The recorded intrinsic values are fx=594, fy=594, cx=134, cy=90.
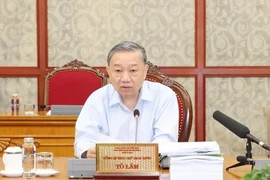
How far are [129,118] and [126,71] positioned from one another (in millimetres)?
251

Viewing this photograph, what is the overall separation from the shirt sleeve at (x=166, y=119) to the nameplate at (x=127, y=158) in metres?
0.69

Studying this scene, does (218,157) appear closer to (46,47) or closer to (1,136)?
(1,136)

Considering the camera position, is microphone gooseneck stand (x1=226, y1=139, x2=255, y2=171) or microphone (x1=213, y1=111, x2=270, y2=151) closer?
microphone (x1=213, y1=111, x2=270, y2=151)

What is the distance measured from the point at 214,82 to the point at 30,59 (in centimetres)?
170

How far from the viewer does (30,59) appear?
5.45 metres

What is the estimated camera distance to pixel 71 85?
486 cm

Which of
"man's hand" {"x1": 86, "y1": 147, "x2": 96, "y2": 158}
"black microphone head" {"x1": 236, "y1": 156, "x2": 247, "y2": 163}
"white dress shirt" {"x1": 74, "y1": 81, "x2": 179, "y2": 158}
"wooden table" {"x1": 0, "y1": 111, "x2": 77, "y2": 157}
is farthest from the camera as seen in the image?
"wooden table" {"x1": 0, "y1": 111, "x2": 77, "y2": 157}

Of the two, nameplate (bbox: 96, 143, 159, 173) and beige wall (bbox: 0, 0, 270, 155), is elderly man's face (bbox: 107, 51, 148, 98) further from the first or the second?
beige wall (bbox: 0, 0, 270, 155)

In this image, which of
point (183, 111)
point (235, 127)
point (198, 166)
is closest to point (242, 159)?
point (235, 127)

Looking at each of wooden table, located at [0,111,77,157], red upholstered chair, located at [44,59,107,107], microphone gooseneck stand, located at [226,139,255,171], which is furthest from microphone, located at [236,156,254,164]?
red upholstered chair, located at [44,59,107,107]

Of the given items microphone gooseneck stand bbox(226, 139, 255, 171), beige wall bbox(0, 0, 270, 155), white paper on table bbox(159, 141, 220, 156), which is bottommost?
microphone gooseneck stand bbox(226, 139, 255, 171)

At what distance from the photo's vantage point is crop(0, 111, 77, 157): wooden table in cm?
403

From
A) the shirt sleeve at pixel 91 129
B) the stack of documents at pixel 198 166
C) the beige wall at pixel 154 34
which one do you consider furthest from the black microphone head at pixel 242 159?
the beige wall at pixel 154 34

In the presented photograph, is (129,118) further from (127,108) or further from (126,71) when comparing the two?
(126,71)
